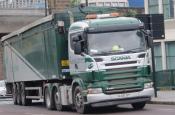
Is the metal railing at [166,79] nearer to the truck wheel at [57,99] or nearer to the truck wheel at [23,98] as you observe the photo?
the truck wheel at [23,98]

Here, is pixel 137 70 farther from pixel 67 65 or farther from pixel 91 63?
pixel 67 65

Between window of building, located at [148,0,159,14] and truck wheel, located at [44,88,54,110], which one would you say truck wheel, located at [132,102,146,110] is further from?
window of building, located at [148,0,159,14]

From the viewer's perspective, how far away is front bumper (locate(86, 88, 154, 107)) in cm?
2122

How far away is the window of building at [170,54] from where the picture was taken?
4523 cm

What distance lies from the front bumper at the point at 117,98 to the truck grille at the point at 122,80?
152mm

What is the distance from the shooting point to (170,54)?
149 feet

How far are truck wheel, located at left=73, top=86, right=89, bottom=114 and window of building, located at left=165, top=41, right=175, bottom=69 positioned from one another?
77.3ft

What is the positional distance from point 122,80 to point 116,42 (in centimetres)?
130

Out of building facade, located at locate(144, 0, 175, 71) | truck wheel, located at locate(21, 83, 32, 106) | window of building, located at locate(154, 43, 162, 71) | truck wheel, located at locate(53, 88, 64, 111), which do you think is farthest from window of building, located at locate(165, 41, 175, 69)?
truck wheel, located at locate(53, 88, 64, 111)

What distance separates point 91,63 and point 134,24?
205cm

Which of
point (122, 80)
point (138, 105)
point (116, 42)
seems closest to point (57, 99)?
point (138, 105)

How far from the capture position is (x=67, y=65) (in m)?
23.6

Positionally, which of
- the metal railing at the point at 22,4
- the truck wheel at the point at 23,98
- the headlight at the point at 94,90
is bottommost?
the truck wheel at the point at 23,98

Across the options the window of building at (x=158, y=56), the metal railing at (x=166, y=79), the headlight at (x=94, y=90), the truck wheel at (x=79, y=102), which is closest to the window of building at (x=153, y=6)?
the window of building at (x=158, y=56)
